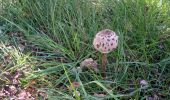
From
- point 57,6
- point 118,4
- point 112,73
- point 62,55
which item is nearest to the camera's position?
point 112,73

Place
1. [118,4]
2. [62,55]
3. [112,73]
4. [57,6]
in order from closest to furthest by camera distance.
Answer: [112,73] < [62,55] < [118,4] < [57,6]

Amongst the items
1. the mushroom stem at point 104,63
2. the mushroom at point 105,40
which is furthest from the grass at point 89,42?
the mushroom at point 105,40

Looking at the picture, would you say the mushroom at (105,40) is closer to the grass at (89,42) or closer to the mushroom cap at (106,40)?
the mushroom cap at (106,40)

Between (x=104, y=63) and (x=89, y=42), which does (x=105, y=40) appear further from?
(x=89, y=42)

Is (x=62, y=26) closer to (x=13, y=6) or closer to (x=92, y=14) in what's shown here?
(x=92, y=14)

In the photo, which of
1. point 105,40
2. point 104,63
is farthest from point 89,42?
point 105,40

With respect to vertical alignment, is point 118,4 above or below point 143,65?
above

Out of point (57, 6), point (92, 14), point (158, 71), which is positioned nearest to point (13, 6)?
point (57, 6)

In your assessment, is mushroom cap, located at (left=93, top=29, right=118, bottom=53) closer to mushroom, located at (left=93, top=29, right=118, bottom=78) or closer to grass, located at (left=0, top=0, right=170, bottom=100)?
mushroom, located at (left=93, top=29, right=118, bottom=78)
